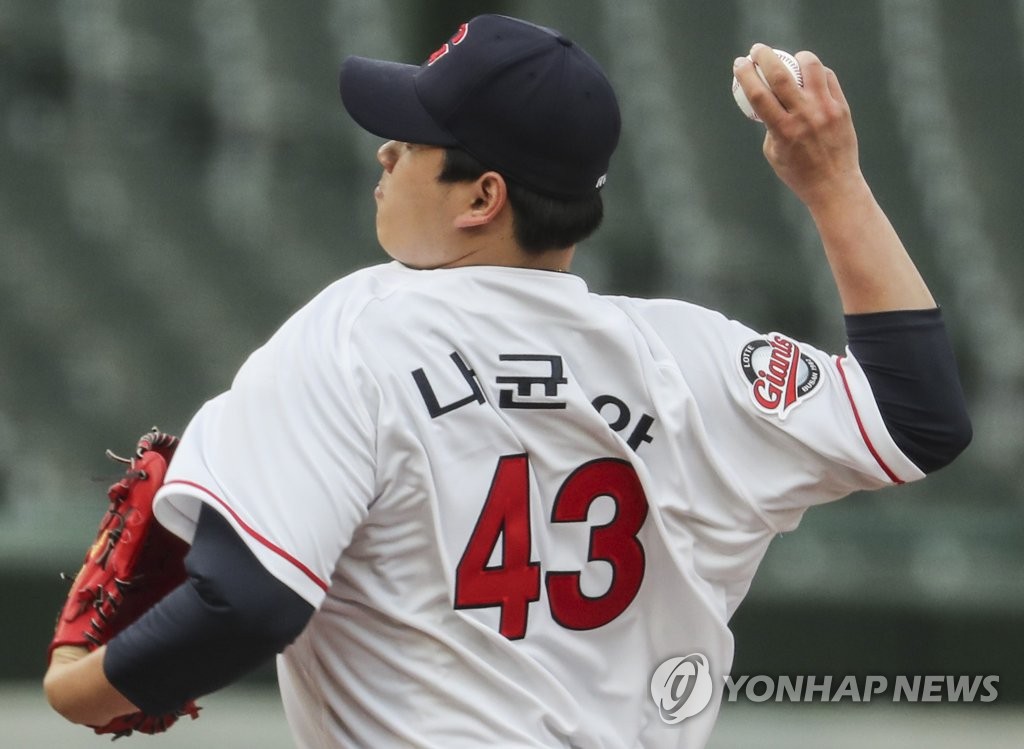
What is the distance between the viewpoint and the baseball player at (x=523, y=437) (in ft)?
4.47

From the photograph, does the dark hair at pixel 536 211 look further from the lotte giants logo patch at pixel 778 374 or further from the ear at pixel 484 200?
the lotte giants logo patch at pixel 778 374

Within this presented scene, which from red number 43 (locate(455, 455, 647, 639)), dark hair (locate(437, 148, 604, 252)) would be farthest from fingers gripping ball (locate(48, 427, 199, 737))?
dark hair (locate(437, 148, 604, 252))

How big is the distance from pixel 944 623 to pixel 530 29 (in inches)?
105

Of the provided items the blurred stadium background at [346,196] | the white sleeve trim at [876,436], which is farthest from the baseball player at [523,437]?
the blurred stadium background at [346,196]

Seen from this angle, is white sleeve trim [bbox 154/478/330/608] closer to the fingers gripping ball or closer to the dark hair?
the fingers gripping ball

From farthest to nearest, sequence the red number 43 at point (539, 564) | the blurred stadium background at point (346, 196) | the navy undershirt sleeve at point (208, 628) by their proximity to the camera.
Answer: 1. the blurred stadium background at point (346, 196)
2. the red number 43 at point (539, 564)
3. the navy undershirt sleeve at point (208, 628)

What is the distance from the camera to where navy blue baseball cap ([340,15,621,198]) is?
4.79ft

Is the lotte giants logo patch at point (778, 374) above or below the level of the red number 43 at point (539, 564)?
above

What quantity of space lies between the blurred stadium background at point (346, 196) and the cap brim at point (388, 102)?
2604 millimetres

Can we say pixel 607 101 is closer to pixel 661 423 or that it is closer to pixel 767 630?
pixel 661 423

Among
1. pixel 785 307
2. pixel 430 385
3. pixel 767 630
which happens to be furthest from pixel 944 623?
pixel 430 385

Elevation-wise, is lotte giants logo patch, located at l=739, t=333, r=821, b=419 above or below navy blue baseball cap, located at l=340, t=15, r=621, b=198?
below

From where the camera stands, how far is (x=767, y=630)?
3.81 m

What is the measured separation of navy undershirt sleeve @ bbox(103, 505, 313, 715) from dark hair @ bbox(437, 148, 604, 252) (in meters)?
0.40
